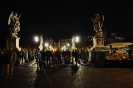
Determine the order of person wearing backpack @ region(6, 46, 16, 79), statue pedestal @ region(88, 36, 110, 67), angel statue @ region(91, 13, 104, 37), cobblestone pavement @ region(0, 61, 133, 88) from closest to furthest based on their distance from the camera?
1. cobblestone pavement @ region(0, 61, 133, 88)
2. person wearing backpack @ region(6, 46, 16, 79)
3. statue pedestal @ region(88, 36, 110, 67)
4. angel statue @ region(91, 13, 104, 37)

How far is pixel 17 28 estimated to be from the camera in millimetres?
26453

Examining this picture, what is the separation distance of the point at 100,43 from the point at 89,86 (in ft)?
55.9

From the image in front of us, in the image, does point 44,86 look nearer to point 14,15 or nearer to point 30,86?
point 30,86

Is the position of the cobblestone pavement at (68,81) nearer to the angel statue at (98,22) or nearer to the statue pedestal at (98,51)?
the statue pedestal at (98,51)

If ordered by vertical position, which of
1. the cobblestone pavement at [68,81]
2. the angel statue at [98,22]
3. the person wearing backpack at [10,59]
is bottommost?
the cobblestone pavement at [68,81]

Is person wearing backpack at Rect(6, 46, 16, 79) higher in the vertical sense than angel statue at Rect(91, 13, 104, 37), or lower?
lower

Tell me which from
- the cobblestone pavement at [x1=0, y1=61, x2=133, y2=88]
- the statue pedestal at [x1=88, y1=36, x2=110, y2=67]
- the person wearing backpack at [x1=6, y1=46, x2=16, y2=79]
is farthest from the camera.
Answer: the statue pedestal at [x1=88, y1=36, x2=110, y2=67]

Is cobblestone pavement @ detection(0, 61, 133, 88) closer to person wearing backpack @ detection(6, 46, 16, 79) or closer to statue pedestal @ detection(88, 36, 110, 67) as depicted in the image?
person wearing backpack @ detection(6, 46, 16, 79)

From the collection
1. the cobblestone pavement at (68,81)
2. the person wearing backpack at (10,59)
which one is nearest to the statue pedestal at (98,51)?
the cobblestone pavement at (68,81)

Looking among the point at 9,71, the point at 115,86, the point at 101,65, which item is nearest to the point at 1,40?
the point at 101,65

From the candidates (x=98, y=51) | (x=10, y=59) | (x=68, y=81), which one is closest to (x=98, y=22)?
(x=98, y=51)

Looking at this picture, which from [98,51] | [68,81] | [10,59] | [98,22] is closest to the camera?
[68,81]

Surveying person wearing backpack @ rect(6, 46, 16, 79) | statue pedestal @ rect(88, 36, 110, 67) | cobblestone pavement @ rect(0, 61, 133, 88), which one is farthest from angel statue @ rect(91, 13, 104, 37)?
person wearing backpack @ rect(6, 46, 16, 79)

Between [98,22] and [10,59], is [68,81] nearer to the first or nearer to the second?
[10,59]
